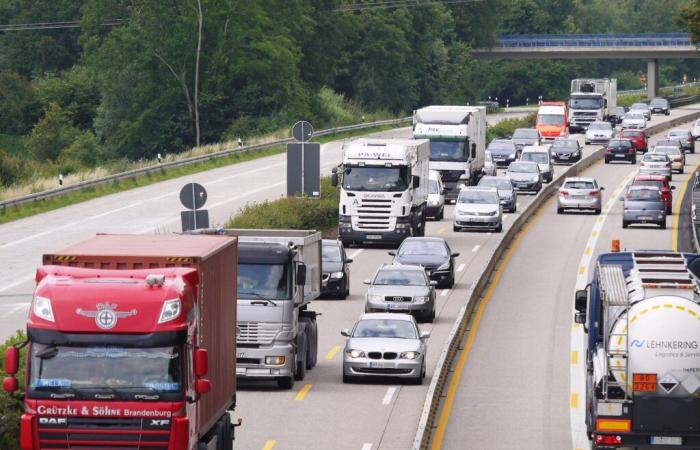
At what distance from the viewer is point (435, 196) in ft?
203

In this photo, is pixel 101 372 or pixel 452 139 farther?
pixel 452 139

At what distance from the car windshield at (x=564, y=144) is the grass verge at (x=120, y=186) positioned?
15.9 meters

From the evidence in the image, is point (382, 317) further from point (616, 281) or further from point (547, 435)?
point (616, 281)

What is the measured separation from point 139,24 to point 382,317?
81019 millimetres

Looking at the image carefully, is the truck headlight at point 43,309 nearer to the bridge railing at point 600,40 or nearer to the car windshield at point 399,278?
the car windshield at point 399,278

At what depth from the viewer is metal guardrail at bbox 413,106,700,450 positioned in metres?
25.7

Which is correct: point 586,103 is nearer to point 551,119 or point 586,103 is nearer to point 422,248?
point 551,119

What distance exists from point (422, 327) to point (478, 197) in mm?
19938

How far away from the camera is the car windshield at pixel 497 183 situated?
209ft

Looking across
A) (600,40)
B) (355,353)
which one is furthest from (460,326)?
(600,40)

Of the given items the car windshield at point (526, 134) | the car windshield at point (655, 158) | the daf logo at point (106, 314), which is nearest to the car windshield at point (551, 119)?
the car windshield at point (526, 134)

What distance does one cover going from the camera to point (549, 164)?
7662 centimetres

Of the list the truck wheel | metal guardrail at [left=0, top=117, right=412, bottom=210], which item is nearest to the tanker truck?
the truck wheel

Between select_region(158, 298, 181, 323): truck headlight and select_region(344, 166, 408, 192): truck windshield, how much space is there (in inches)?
1316
